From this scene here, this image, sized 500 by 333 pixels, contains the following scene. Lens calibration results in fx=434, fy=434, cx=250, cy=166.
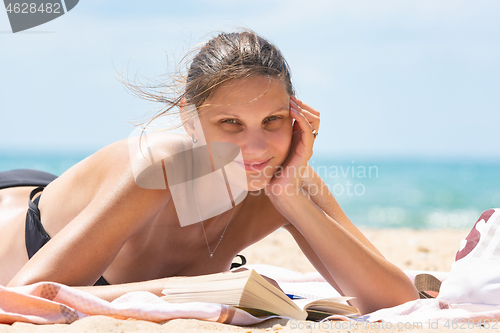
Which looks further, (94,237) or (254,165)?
(254,165)

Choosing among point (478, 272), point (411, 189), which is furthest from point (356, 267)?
point (411, 189)

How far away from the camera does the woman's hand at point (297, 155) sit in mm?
2467

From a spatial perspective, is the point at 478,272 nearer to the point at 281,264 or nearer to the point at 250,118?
the point at 250,118

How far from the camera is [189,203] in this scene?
2.51m

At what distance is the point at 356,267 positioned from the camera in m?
2.32

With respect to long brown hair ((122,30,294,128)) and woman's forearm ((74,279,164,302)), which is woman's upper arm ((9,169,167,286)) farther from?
long brown hair ((122,30,294,128))

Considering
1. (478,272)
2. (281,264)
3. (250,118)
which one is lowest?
(281,264)

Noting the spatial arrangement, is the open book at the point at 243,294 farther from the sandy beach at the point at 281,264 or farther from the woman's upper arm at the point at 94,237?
the woman's upper arm at the point at 94,237

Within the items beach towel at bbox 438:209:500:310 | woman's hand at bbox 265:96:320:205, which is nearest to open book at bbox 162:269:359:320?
beach towel at bbox 438:209:500:310

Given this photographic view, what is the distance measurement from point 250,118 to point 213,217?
82 cm

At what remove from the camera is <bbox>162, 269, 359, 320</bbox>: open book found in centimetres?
168

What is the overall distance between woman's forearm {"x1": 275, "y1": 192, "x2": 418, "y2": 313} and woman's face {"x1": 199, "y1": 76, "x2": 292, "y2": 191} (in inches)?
17.2

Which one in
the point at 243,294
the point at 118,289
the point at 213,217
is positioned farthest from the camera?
the point at 213,217

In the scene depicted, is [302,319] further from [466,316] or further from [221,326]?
[466,316]
